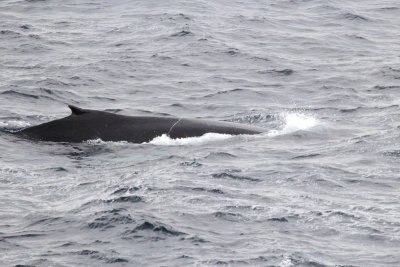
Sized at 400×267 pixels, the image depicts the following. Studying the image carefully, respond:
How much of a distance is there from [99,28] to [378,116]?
16668 mm

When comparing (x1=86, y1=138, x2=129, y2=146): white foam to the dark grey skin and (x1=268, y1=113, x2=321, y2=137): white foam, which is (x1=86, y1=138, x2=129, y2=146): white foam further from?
(x1=268, y1=113, x2=321, y2=137): white foam

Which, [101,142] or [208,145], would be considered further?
[208,145]

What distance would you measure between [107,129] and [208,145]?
8.16 ft

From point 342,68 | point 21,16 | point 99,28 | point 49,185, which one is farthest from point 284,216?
point 21,16

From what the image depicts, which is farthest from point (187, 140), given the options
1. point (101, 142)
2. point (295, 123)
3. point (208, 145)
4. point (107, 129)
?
point (295, 123)

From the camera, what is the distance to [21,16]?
4434 centimetres

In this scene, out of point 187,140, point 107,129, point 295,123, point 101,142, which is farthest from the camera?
point 295,123

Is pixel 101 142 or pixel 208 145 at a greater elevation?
pixel 101 142

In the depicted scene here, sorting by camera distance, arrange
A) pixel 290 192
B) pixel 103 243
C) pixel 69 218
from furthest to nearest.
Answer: pixel 290 192 → pixel 69 218 → pixel 103 243

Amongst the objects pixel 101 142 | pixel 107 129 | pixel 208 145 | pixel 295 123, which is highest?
pixel 107 129

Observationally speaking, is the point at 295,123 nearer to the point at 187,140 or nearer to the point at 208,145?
the point at 208,145

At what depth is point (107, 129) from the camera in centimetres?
2431

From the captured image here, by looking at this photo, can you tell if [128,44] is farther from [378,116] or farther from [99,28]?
[378,116]

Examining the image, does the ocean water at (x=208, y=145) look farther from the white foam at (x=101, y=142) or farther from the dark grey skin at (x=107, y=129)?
the dark grey skin at (x=107, y=129)
